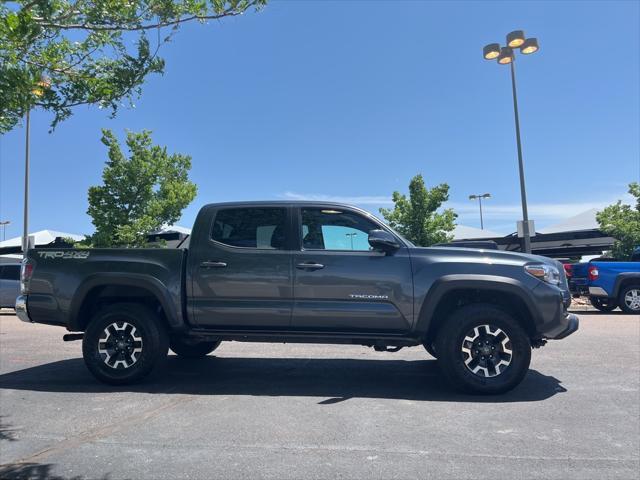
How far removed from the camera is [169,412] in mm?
4582

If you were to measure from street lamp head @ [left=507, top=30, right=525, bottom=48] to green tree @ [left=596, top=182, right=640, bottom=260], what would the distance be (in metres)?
9.14

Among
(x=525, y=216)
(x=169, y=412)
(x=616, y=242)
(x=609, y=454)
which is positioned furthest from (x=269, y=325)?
(x=616, y=242)

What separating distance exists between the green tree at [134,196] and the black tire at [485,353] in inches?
827

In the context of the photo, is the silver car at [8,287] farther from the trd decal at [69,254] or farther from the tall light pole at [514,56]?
the tall light pole at [514,56]

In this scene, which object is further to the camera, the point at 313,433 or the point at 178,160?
the point at 178,160

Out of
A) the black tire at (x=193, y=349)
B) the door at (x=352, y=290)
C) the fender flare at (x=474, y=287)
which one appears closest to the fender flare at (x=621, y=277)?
the fender flare at (x=474, y=287)

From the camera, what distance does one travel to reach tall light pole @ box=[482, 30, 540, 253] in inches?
589

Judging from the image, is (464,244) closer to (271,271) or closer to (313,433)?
(271,271)

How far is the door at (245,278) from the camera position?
5.33 metres

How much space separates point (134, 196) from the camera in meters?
25.0

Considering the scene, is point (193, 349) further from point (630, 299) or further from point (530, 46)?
point (530, 46)

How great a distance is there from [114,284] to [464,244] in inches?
163

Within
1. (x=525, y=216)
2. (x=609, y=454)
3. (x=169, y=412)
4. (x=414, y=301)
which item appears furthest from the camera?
(x=525, y=216)

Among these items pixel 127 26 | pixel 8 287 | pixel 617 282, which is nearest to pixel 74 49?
pixel 127 26
